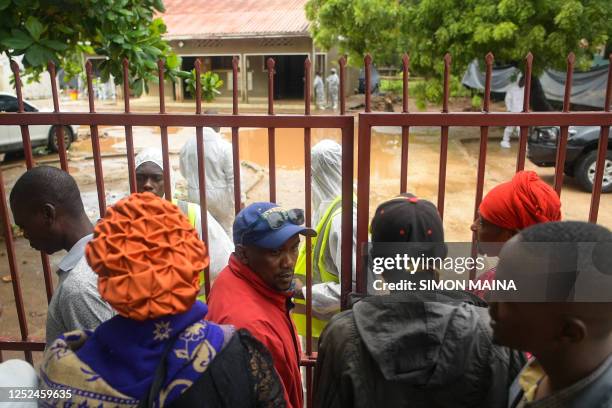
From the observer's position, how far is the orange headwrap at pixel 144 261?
116 cm

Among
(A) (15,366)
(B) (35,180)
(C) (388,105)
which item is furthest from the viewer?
(C) (388,105)

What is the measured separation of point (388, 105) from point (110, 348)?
19291mm

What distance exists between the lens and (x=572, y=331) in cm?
106

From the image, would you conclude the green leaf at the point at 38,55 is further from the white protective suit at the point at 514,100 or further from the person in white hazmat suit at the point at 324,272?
the white protective suit at the point at 514,100

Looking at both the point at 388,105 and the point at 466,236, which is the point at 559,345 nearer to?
the point at 466,236

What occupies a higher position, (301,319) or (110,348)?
(110,348)

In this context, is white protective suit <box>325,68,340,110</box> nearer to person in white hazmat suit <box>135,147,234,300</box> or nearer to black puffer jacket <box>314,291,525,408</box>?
person in white hazmat suit <box>135,147,234,300</box>

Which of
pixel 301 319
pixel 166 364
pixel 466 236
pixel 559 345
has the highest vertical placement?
pixel 559 345

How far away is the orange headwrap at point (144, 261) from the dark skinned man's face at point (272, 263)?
0.62 metres

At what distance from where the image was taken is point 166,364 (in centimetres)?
120

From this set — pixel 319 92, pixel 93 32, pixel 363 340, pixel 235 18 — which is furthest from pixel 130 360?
pixel 235 18

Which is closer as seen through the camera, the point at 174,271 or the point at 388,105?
the point at 174,271

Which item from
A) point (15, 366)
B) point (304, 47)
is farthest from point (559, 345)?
point (304, 47)

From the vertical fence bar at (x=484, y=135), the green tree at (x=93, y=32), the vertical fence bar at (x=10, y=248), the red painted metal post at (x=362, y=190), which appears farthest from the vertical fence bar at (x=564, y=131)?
the green tree at (x=93, y=32)
